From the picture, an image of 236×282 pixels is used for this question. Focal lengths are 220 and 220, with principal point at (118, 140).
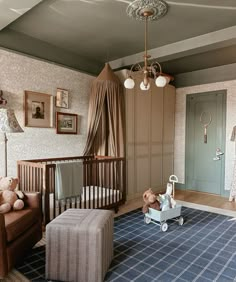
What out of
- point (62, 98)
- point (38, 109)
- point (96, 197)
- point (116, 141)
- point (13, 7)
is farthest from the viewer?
point (116, 141)

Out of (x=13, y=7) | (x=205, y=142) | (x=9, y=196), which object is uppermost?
(x=13, y=7)

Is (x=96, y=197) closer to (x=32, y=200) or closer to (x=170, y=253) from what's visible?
(x=32, y=200)

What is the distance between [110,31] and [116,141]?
1.69m

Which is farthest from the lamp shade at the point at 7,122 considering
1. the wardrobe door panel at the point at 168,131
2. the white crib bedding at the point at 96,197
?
the wardrobe door panel at the point at 168,131

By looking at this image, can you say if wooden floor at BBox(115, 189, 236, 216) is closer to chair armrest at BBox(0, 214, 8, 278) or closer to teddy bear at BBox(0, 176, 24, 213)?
teddy bear at BBox(0, 176, 24, 213)

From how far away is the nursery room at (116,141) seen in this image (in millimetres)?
1965

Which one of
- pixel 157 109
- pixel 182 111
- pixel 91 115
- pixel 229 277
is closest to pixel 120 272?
pixel 229 277

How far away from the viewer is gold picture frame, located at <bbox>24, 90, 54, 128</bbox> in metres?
3.26

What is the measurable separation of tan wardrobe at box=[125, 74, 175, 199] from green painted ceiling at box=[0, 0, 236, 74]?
86cm

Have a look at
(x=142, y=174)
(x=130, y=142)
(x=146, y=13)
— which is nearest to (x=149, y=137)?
(x=130, y=142)

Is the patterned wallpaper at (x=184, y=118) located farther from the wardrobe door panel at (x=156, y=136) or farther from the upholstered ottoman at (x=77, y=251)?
the upholstered ottoman at (x=77, y=251)

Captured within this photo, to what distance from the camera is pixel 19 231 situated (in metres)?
2.03

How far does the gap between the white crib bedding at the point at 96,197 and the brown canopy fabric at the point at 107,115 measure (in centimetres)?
68

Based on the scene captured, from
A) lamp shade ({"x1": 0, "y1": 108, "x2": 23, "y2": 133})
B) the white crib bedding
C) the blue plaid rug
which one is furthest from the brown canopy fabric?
lamp shade ({"x1": 0, "y1": 108, "x2": 23, "y2": 133})
